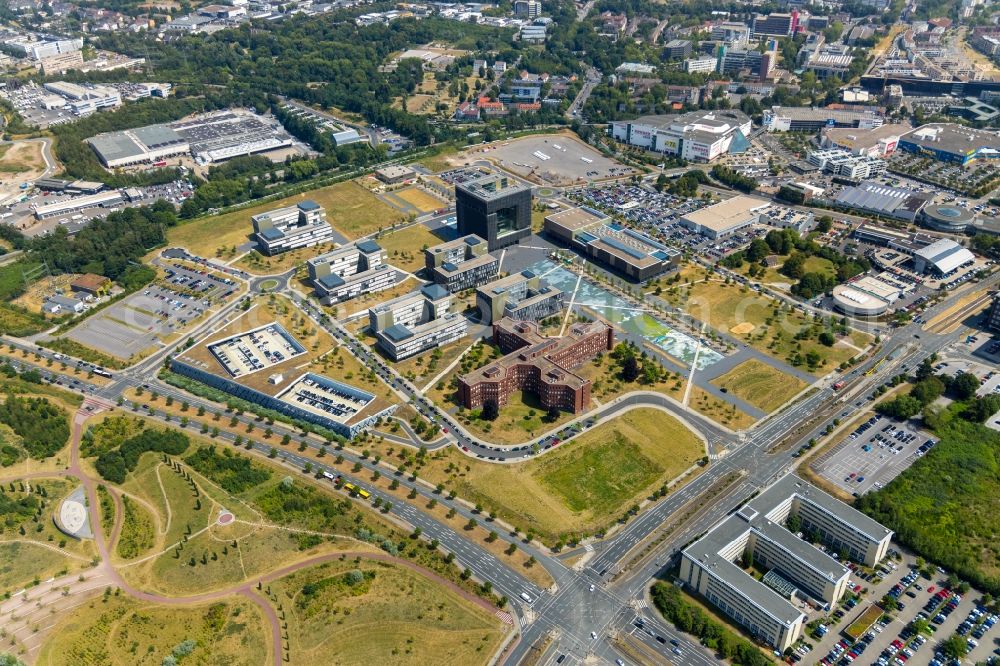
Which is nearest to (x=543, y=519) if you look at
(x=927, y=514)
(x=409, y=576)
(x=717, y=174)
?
(x=409, y=576)

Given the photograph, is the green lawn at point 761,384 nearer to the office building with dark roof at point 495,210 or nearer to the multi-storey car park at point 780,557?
the multi-storey car park at point 780,557

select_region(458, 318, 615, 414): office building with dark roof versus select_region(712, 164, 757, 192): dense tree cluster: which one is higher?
select_region(458, 318, 615, 414): office building with dark roof

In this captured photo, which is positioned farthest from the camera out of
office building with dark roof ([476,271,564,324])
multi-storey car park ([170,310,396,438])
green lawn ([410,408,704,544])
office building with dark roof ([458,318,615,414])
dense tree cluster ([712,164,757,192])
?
dense tree cluster ([712,164,757,192])

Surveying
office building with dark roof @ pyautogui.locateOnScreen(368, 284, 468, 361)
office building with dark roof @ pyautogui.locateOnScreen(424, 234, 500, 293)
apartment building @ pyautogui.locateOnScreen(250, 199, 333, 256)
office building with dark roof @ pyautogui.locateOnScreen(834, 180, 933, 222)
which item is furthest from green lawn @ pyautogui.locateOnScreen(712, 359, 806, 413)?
apartment building @ pyautogui.locateOnScreen(250, 199, 333, 256)

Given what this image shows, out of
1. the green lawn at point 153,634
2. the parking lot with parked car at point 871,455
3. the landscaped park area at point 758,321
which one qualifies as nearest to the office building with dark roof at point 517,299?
the landscaped park area at point 758,321

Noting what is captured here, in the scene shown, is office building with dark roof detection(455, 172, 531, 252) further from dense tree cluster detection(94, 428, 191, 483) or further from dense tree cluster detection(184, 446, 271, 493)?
dense tree cluster detection(94, 428, 191, 483)

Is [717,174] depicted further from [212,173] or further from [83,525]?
[83,525]

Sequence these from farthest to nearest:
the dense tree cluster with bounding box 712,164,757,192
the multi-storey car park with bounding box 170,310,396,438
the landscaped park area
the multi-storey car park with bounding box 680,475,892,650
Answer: the dense tree cluster with bounding box 712,164,757,192, the landscaped park area, the multi-storey car park with bounding box 170,310,396,438, the multi-storey car park with bounding box 680,475,892,650

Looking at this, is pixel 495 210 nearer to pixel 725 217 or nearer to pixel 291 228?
pixel 291 228
